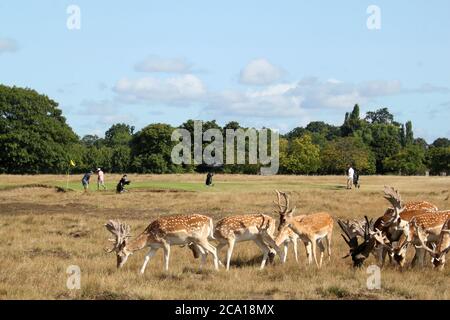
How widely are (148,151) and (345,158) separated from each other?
29.5 meters

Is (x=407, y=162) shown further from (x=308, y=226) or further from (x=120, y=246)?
(x=120, y=246)

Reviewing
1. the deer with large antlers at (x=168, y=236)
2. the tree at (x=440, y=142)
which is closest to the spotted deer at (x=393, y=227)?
the deer with large antlers at (x=168, y=236)

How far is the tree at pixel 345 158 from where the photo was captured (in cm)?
9725

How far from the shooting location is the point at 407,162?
101 m

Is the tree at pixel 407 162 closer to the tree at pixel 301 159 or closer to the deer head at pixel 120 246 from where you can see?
the tree at pixel 301 159

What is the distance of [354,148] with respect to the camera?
100438 millimetres

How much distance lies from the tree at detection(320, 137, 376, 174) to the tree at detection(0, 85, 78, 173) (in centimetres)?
3976

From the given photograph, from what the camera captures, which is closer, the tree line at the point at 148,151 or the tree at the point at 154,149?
the tree line at the point at 148,151

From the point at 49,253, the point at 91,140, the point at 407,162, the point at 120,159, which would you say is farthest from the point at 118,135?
the point at 49,253

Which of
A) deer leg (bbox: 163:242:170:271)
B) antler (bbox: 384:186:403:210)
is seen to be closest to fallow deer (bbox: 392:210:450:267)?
antler (bbox: 384:186:403:210)

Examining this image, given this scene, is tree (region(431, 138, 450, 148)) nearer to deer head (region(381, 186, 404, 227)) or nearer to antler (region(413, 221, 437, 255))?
deer head (region(381, 186, 404, 227))

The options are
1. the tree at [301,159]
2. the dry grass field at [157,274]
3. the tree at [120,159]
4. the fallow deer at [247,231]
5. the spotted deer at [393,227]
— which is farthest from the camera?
the tree at [120,159]
